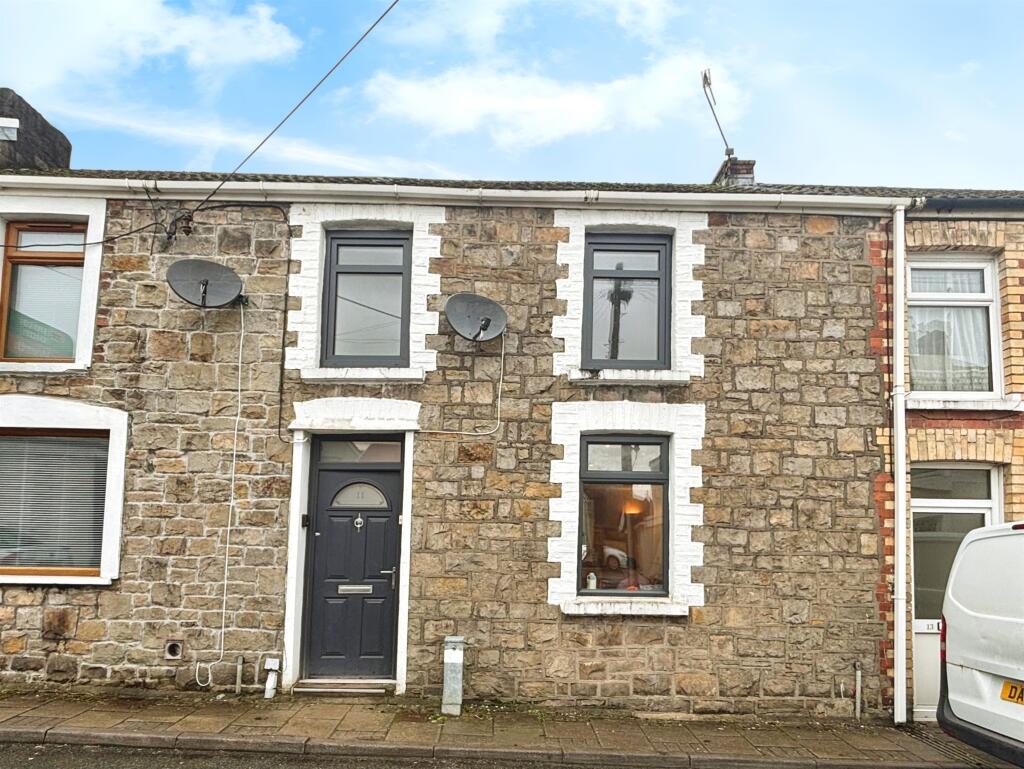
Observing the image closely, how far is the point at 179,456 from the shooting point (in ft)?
24.5

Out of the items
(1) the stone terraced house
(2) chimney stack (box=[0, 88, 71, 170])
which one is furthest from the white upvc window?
(2) chimney stack (box=[0, 88, 71, 170])

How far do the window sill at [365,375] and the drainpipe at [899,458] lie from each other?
4.77 meters

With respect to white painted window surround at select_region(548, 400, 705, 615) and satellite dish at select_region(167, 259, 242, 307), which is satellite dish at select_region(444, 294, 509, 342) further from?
satellite dish at select_region(167, 259, 242, 307)

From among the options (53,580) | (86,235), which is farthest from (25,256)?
(53,580)

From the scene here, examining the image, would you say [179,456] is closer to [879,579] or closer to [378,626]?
[378,626]

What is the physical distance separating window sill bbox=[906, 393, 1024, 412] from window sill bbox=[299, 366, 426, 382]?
498 cm

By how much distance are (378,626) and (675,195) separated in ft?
17.4

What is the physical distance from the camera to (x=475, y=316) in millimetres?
7418

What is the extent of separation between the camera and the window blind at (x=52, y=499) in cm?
755

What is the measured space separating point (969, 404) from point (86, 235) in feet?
30.1

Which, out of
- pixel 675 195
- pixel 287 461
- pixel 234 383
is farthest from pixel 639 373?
pixel 234 383

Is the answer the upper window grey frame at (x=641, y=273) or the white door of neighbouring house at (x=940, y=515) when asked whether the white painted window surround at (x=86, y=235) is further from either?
the white door of neighbouring house at (x=940, y=515)

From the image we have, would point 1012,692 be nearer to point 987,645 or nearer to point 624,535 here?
point 987,645

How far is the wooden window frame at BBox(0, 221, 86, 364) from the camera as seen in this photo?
305 inches
